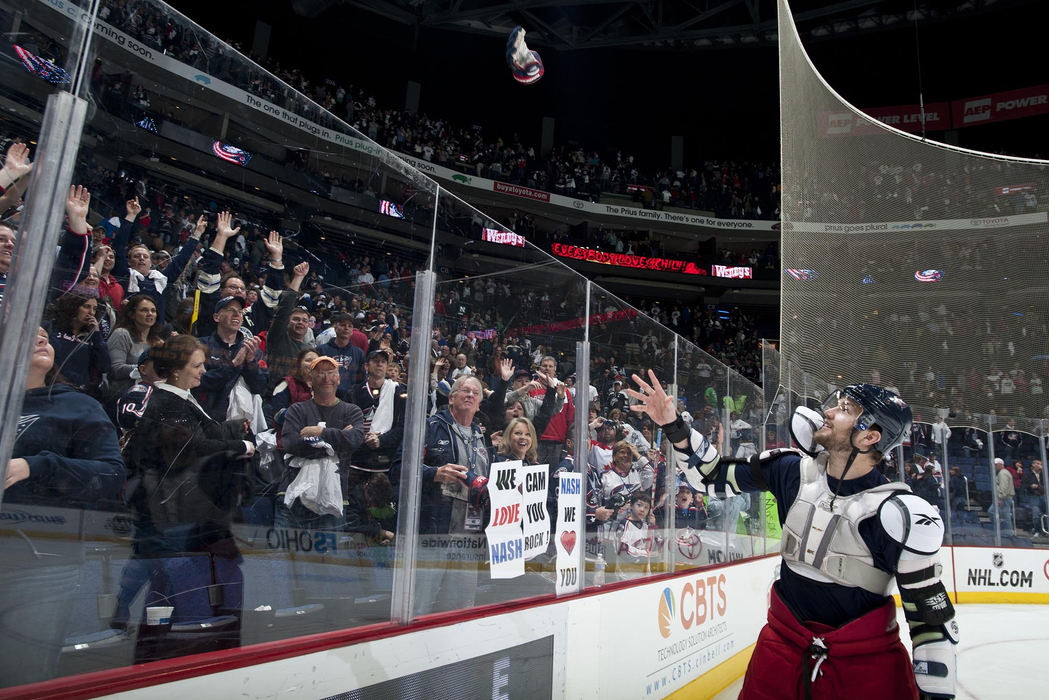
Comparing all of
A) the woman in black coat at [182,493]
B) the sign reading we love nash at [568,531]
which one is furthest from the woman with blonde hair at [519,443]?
the woman in black coat at [182,493]

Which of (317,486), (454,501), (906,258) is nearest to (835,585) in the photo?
(454,501)

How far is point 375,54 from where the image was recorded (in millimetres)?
27016

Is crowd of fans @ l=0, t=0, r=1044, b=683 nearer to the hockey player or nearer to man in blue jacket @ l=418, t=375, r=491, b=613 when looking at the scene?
man in blue jacket @ l=418, t=375, r=491, b=613

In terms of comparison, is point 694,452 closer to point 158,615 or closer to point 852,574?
point 852,574

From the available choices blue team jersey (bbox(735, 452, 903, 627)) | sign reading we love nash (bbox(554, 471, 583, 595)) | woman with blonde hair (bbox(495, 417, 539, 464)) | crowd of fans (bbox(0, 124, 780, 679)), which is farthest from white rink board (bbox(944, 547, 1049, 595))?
crowd of fans (bbox(0, 124, 780, 679))

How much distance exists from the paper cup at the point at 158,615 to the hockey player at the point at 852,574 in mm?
2086

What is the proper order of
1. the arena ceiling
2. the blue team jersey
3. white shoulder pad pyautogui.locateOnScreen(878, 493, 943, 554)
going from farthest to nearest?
the arena ceiling, the blue team jersey, white shoulder pad pyautogui.locateOnScreen(878, 493, 943, 554)

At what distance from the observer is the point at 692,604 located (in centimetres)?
484

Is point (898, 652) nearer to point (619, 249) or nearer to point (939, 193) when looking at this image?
point (939, 193)

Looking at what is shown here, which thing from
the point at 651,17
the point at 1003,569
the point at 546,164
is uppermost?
the point at 651,17

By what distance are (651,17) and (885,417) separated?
26249mm

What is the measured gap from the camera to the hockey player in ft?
7.91

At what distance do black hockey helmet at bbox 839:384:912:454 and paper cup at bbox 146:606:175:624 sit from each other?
2445 mm

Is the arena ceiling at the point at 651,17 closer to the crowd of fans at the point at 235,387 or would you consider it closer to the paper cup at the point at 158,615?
the crowd of fans at the point at 235,387
